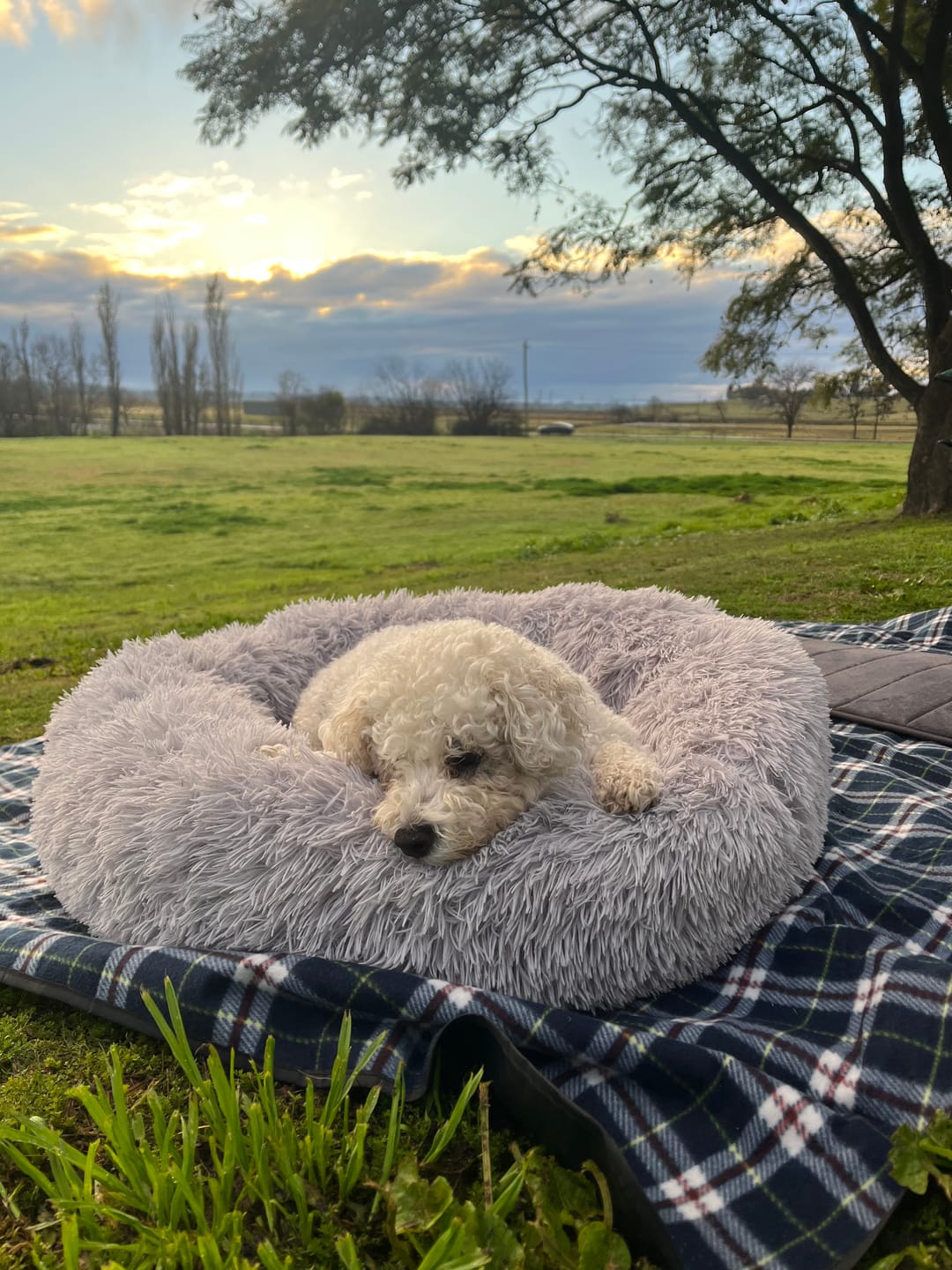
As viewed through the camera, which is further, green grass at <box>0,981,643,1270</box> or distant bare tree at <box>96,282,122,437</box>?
distant bare tree at <box>96,282,122,437</box>

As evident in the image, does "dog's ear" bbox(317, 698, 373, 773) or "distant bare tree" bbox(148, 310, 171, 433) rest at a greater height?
"distant bare tree" bbox(148, 310, 171, 433)

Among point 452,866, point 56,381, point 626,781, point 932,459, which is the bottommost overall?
point 452,866

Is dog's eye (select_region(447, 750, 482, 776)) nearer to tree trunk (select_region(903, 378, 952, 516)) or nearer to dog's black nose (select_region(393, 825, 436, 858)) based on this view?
dog's black nose (select_region(393, 825, 436, 858))

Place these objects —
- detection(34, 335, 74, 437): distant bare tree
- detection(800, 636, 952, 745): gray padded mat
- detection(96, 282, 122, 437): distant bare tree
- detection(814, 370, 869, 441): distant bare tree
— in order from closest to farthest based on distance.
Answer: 1. detection(800, 636, 952, 745): gray padded mat
2. detection(34, 335, 74, 437): distant bare tree
3. detection(96, 282, 122, 437): distant bare tree
4. detection(814, 370, 869, 441): distant bare tree

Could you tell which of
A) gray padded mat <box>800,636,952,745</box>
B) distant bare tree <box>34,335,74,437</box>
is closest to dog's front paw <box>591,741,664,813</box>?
gray padded mat <box>800,636,952,745</box>

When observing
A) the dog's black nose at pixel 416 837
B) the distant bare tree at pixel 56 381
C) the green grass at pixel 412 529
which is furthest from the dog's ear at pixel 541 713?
the distant bare tree at pixel 56 381

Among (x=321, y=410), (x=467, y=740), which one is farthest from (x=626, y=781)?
(x=321, y=410)

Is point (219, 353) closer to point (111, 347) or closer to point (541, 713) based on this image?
point (111, 347)
